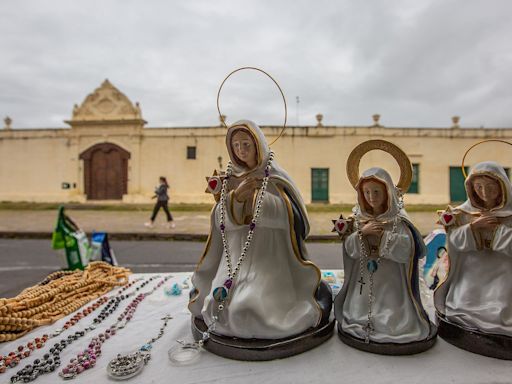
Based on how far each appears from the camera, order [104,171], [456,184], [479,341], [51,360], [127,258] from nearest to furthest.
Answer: [479,341], [51,360], [127,258], [456,184], [104,171]

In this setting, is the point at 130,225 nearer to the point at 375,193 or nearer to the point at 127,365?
the point at 127,365

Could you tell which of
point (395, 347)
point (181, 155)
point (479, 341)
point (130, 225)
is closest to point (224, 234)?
point (395, 347)

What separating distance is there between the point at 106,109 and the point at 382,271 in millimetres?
17872

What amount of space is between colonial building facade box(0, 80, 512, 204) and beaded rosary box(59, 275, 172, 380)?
13.7 meters

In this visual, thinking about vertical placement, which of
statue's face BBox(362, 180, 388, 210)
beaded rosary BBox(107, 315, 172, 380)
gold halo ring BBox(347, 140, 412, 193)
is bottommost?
beaded rosary BBox(107, 315, 172, 380)

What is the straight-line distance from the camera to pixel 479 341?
2.37 metres

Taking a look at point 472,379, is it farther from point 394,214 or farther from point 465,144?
point 465,144

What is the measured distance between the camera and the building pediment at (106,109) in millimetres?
17422

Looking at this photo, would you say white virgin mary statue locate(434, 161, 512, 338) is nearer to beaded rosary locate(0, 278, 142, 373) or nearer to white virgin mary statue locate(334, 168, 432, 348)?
white virgin mary statue locate(334, 168, 432, 348)

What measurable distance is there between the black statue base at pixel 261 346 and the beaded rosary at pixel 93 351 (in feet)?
2.65

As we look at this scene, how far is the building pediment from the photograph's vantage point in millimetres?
17422

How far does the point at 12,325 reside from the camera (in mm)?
2963

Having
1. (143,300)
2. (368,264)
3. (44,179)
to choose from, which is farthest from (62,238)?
(44,179)

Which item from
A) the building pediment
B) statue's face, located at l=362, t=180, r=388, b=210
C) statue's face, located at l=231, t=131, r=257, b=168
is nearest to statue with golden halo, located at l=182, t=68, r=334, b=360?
statue's face, located at l=231, t=131, r=257, b=168
